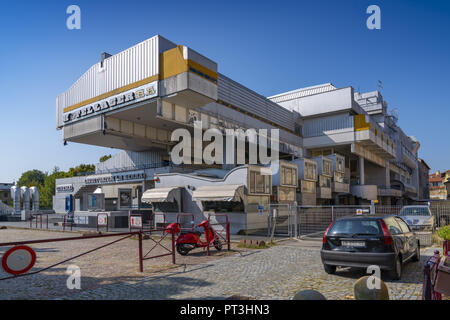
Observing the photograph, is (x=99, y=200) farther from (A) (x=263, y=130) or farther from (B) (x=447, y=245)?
(B) (x=447, y=245)

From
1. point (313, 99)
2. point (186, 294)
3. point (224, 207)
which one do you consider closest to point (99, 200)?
point (224, 207)

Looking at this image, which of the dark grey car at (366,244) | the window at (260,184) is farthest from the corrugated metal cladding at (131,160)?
the dark grey car at (366,244)

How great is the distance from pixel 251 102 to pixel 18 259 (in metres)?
34.2

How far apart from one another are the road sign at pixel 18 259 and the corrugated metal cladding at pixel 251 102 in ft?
94.8

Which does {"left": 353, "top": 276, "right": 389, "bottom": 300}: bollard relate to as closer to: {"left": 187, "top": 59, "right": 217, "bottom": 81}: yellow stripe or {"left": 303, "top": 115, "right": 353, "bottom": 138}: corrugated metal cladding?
{"left": 187, "top": 59, "right": 217, "bottom": 81}: yellow stripe

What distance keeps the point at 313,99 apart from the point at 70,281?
44379 mm

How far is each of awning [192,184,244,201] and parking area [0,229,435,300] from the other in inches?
291

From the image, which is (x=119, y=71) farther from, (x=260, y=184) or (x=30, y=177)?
(x=30, y=177)

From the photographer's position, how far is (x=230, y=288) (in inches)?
276

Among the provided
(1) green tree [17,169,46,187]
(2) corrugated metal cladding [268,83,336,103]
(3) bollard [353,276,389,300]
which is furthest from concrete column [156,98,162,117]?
(1) green tree [17,169,46,187]

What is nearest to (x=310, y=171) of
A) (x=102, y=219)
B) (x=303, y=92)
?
(x=102, y=219)

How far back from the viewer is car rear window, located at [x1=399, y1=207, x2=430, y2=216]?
55.5 feet

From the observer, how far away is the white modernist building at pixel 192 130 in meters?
22.3

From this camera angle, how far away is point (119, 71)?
96.7ft
